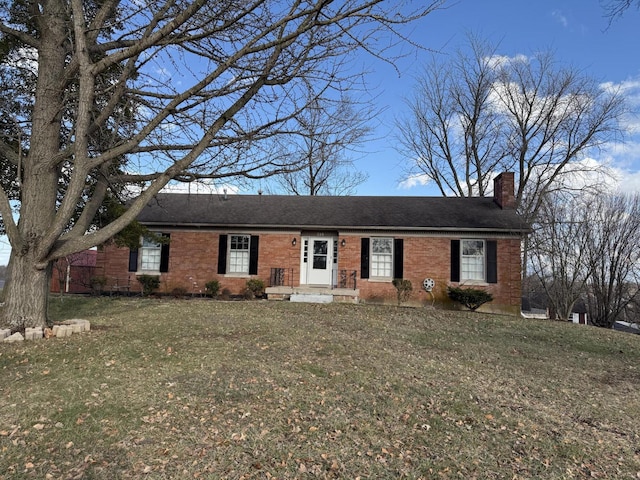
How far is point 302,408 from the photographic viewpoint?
4602 mm

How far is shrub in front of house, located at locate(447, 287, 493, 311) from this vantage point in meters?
14.3

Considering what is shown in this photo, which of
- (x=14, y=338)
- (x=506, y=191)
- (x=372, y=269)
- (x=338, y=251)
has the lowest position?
(x=14, y=338)

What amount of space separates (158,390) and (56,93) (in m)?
6.06

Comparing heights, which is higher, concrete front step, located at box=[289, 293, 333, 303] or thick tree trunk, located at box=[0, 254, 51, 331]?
thick tree trunk, located at box=[0, 254, 51, 331]

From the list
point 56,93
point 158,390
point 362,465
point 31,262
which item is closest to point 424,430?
point 362,465

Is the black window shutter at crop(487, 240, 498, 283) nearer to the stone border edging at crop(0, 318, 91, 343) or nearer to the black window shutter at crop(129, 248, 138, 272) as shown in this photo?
the stone border edging at crop(0, 318, 91, 343)

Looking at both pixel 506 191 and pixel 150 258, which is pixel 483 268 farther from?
pixel 150 258

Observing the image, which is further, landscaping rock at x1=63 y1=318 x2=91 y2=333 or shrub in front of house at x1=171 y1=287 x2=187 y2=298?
shrub in front of house at x1=171 y1=287 x2=187 y2=298

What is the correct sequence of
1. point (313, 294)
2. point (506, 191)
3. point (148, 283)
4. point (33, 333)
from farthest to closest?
point (506, 191) → point (148, 283) → point (313, 294) → point (33, 333)

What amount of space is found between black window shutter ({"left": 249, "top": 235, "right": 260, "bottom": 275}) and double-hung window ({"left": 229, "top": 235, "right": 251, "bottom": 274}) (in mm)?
216

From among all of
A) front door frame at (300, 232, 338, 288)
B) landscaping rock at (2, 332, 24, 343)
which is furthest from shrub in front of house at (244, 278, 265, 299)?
landscaping rock at (2, 332, 24, 343)

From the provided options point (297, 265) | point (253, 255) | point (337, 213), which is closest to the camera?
point (297, 265)

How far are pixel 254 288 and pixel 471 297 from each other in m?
7.66

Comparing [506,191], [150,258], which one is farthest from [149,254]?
[506,191]
